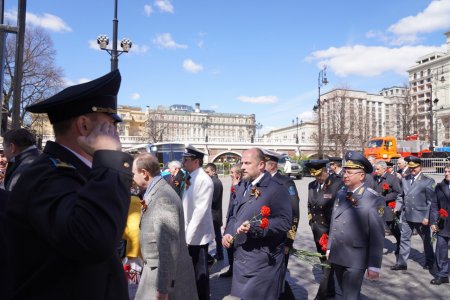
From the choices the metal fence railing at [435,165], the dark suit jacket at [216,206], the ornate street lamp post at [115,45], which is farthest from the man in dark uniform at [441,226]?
the metal fence railing at [435,165]

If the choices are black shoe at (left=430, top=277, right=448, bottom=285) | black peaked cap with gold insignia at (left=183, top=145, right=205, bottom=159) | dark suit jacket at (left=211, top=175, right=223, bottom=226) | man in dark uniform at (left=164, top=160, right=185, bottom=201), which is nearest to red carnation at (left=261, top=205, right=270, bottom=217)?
black peaked cap with gold insignia at (left=183, top=145, right=205, bottom=159)

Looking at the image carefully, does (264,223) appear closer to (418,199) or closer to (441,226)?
(441,226)

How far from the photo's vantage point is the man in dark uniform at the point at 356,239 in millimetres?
4219

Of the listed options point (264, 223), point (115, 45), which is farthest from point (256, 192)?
point (115, 45)

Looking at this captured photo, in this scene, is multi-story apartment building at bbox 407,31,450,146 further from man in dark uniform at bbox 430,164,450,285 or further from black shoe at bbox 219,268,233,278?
black shoe at bbox 219,268,233,278

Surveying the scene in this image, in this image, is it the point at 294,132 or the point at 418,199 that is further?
the point at 294,132

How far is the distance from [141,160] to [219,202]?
4690mm

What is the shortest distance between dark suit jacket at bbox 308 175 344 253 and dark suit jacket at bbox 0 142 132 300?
16.5 feet

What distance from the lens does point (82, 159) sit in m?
1.64

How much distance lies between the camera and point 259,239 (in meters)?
4.18

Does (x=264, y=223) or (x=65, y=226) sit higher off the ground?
(x=65, y=226)

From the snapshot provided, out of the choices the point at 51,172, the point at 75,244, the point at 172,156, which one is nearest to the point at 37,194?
the point at 51,172

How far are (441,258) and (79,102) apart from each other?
7.02 metres

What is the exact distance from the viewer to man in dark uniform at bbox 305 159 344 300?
227 inches
